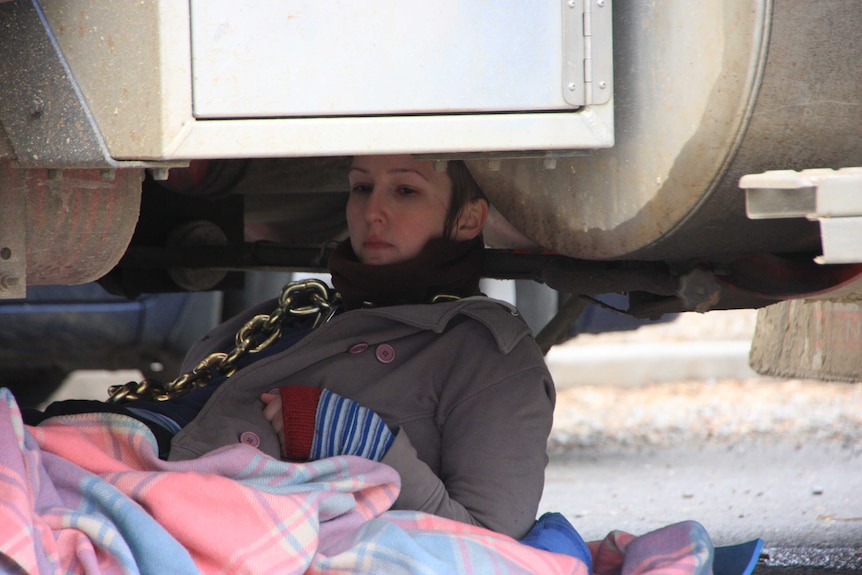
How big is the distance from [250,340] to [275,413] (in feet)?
0.95

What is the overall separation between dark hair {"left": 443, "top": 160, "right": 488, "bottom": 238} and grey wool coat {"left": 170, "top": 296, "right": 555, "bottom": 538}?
0.16 meters

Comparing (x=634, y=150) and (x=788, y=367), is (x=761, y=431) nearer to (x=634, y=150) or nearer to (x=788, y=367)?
(x=788, y=367)

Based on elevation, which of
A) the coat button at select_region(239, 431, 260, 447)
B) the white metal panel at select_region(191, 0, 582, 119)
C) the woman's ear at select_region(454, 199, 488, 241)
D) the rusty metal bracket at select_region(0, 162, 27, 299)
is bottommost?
the coat button at select_region(239, 431, 260, 447)

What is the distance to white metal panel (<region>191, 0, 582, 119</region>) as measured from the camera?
1.11m

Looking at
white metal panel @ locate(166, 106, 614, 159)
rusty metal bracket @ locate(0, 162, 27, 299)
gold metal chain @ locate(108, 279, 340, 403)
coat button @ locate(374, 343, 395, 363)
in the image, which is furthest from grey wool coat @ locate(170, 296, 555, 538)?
white metal panel @ locate(166, 106, 614, 159)

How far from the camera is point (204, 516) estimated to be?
4.26ft

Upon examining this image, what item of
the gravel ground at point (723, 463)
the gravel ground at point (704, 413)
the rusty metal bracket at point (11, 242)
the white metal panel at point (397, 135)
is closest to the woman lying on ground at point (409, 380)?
the rusty metal bracket at point (11, 242)

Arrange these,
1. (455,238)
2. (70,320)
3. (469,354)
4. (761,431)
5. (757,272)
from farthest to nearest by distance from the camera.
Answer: (761,431) < (70,320) < (455,238) < (469,354) < (757,272)

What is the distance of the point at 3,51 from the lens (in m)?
1.13

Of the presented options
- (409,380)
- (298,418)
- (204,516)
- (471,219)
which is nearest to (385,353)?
(409,380)

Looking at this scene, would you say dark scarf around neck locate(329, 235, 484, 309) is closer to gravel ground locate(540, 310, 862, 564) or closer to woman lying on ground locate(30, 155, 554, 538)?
woman lying on ground locate(30, 155, 554, 538)

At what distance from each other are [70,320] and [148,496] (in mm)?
2172

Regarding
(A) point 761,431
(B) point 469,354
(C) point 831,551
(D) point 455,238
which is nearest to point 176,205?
(D) point 455,238

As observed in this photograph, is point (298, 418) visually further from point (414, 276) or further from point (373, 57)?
point (373, 57)
